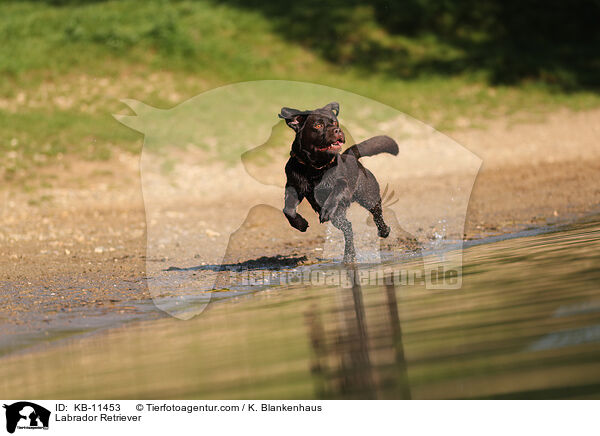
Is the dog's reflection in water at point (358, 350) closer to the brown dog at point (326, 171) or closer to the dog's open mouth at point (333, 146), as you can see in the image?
the dog's open mouth at point (333, 146)

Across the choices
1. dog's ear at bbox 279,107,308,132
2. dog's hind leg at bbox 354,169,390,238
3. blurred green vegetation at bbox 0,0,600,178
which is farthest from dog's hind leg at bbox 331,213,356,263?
blurred green vegetation at bbox 0,0,600,178

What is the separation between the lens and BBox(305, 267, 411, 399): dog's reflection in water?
10.2 ft

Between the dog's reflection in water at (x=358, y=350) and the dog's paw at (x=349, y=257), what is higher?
the dog's paw at (x=349, y=257)

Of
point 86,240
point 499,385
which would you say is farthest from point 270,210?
point 499,385

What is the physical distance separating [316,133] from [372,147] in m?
0.99

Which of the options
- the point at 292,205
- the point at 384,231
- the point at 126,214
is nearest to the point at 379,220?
the point at 384,231

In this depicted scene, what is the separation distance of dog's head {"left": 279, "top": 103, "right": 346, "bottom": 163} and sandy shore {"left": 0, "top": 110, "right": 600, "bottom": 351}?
1.61m

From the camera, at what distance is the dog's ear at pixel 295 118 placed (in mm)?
6609

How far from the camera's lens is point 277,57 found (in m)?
20.9

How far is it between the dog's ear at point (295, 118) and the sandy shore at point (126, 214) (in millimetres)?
1656

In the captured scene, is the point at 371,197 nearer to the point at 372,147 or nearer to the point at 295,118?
the point at 372,147

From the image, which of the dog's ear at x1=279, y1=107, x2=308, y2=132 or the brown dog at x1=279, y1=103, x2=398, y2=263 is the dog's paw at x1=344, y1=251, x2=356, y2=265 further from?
the dog's ear at x1=279, y1=107, x2=308, y2=132

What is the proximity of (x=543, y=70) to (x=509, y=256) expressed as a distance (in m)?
15.6
